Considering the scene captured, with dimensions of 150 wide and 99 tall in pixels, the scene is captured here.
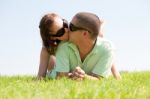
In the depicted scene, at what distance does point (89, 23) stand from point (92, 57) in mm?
584

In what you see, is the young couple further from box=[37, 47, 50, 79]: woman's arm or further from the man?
box=[37, 47, 50, 79]: woman's arm

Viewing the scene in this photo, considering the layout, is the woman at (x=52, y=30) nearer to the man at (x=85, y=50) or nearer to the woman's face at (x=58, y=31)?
the woman's face at (x=58, y=31)

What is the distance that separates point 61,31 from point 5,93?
9.12 ft

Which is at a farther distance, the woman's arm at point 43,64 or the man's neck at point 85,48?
the woman's arm at point 43,64

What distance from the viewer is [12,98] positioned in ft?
12.4

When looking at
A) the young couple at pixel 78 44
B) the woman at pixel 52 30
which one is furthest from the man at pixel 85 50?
the woman at pixel 52 30

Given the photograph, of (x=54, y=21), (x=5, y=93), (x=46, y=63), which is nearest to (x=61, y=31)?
(x=54, y=21)

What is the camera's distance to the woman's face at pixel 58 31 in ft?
22.1

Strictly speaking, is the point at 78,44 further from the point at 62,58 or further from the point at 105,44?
the point at 105,44

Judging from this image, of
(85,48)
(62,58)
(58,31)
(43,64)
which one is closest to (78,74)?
(62,58)

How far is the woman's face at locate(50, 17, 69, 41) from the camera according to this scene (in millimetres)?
6750

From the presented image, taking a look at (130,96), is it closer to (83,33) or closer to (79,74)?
(79,74)

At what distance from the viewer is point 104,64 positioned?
272 inches

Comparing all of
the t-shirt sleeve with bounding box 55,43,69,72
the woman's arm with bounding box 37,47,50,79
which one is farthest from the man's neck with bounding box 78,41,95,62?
the woman's arm with bounding box 37,47,50,79
